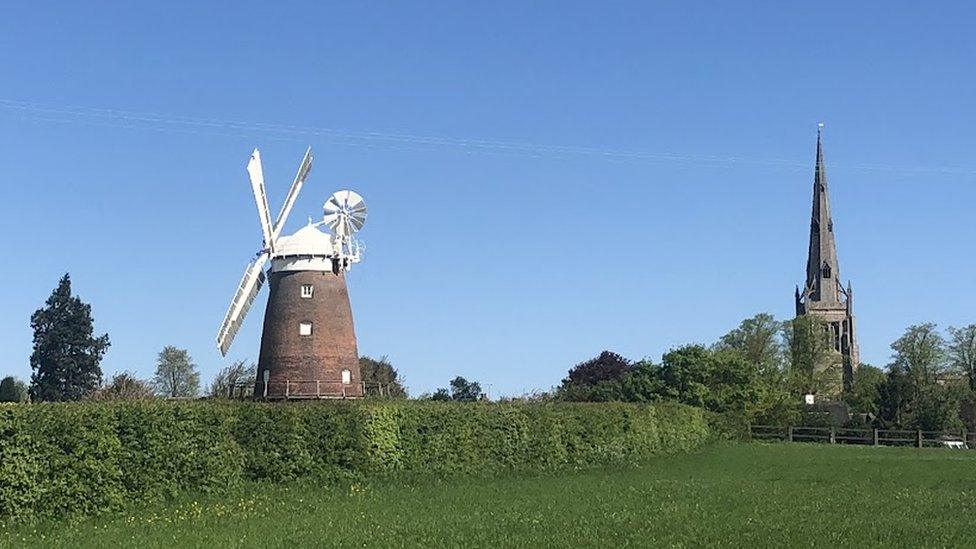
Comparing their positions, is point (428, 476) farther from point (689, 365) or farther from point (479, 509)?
point (689, 365)

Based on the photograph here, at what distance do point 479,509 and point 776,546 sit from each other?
690 centimetres

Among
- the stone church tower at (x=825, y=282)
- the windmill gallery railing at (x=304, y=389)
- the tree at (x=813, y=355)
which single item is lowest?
the windmill gallery railing at (x=304, y=389)

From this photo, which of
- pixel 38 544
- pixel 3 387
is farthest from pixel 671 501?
pixel 3 387

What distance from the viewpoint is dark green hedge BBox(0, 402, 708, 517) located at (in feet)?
64.5

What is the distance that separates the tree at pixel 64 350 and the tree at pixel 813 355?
172 ft

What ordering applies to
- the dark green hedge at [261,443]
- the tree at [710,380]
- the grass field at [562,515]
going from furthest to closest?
the tree at [710,380], the dark green hedge at [261,443], the grass field at [562,515]

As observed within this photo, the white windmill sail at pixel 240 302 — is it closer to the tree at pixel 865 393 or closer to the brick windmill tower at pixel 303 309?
the brick windmill tower at pixel 303 309

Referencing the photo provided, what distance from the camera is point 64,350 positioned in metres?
77.2

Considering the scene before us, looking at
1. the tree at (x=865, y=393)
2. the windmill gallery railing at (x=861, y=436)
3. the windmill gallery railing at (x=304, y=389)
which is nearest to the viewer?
the windmill gallery railing at (x=304, y=389)

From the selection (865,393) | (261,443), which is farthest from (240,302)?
(865,393)

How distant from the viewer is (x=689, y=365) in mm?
63094

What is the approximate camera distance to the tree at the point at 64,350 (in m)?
76.7

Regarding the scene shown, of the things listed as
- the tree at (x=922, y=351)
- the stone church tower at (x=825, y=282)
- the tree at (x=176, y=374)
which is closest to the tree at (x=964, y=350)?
the tree at (x=922, y=351)

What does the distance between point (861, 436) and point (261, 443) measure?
44.4 m
